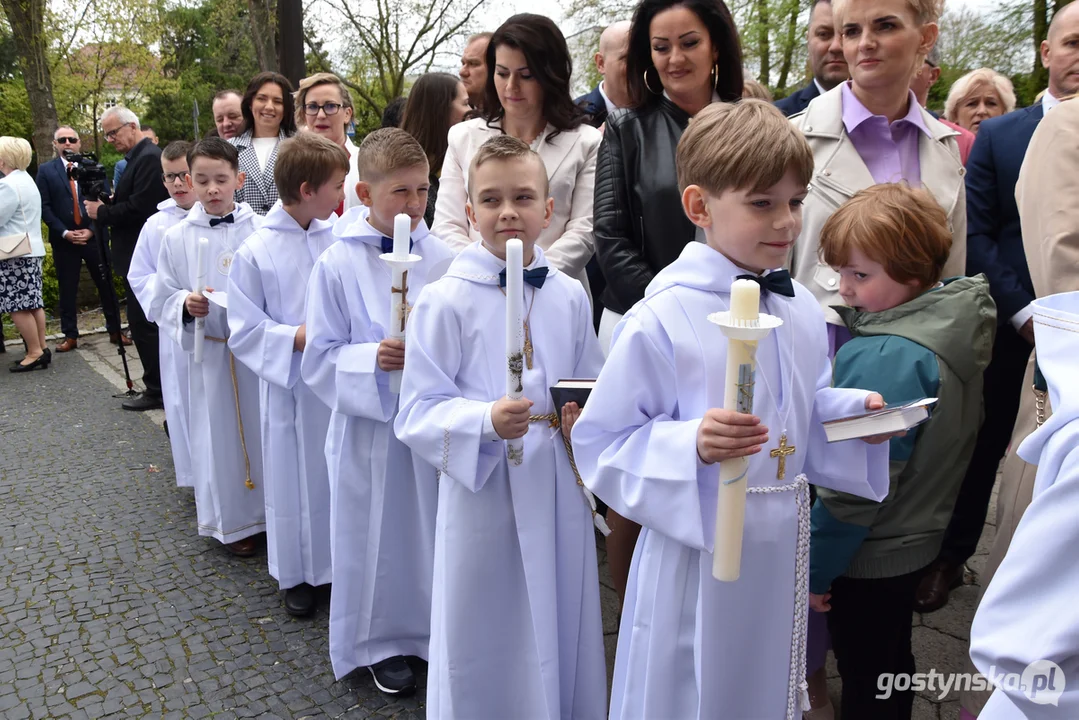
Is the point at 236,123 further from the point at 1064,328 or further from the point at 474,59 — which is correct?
the point at 1064,328

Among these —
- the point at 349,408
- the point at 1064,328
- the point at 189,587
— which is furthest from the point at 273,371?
the point at 1064,328

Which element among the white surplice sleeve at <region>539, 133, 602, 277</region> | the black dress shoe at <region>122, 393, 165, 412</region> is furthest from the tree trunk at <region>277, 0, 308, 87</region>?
the white surplice sleeve at <region>539, 133, 602, 277</region>

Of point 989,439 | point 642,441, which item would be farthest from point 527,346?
point 989,439

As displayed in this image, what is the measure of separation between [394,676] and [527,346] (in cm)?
143

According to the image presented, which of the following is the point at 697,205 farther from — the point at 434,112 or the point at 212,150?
the point at 212,150

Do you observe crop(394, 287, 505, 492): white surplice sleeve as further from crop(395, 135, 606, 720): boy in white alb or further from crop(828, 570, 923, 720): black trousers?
crop(828, 570, 923, 720): black trousers

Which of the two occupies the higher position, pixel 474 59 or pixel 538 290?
pixel 474 59

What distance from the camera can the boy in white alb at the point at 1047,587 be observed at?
120 centimetres

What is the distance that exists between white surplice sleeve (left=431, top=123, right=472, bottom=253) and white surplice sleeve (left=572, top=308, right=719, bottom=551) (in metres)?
1.89

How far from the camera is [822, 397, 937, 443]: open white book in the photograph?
180cm

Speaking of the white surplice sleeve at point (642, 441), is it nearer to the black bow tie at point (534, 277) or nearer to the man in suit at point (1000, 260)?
the black bow tie at point (534, 277)

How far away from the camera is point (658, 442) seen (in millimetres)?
1875

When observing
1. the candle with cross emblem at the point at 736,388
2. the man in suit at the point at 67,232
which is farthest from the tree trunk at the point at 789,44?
the candle with cross emblem at the point at 736,388

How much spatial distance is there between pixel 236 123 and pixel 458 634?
4.72 meters
